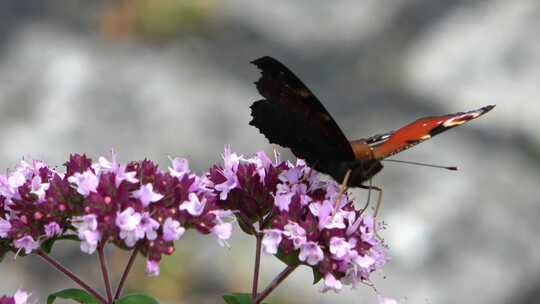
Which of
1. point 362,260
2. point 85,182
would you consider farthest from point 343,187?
Answer: point 85,182

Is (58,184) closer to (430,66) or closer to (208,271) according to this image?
(208,271)

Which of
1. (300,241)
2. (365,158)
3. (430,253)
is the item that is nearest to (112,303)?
(300,241)

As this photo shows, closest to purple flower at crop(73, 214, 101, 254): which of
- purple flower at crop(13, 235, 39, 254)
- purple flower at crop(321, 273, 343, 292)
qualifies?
purple flower at crop(13, 235, 39, 254)

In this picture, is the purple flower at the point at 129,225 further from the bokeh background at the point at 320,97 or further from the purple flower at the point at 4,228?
the bokeh background at the point at 320,97

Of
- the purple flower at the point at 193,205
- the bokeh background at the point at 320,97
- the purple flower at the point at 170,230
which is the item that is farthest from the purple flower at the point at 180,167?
the bokeh background at the point at 320,97

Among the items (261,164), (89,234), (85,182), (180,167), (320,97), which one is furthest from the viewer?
(320,97)

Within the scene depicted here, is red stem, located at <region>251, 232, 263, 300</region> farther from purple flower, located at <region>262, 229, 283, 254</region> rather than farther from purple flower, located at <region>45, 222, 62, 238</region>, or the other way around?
purple flower, located at <region>45, 222, 62, 238</region>

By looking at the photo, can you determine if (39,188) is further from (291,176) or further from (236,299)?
(291,176)
